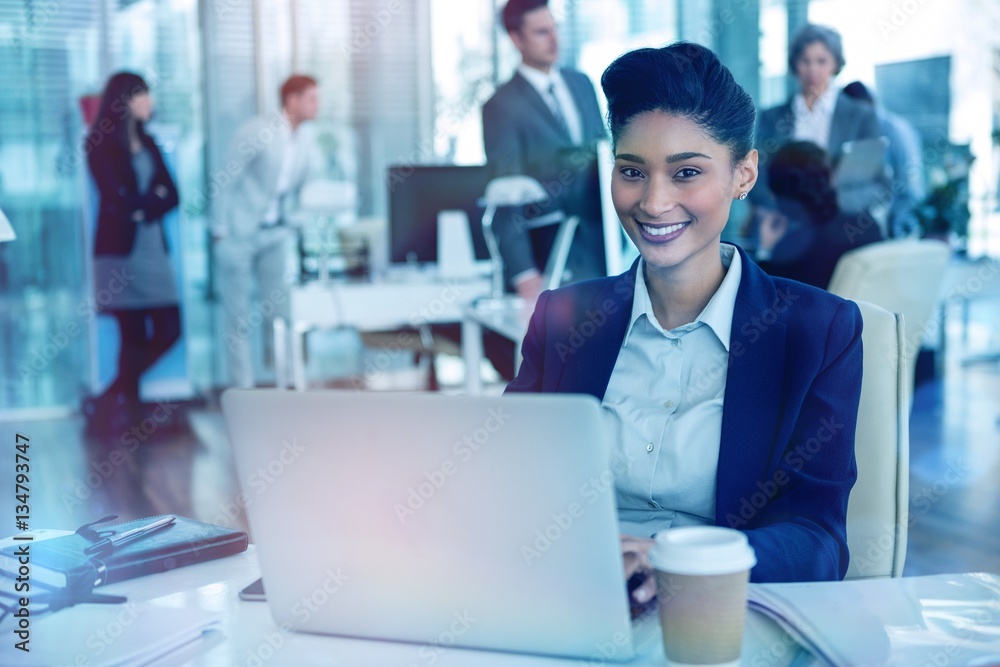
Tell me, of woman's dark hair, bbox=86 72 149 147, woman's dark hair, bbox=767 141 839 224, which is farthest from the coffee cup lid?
woman's dark hair, bbox=86 72 149 147

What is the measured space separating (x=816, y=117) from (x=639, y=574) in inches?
160

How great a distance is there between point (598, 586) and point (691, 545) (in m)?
0.08

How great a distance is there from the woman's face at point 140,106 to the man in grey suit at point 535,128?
2.22 meters

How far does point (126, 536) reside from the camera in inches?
47.1

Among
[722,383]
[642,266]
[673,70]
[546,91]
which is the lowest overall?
[722,383]

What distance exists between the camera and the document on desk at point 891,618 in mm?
862

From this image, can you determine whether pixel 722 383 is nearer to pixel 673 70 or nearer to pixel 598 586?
pixel 673 70

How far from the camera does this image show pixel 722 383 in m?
1.34

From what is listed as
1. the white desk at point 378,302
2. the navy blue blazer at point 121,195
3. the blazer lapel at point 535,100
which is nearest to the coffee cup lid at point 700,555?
the blazer lapel at point 535,100

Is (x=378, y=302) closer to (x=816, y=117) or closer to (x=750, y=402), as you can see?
(x=816, y=117)

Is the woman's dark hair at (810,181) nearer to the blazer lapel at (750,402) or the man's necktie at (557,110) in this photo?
the man's necktie at (557,110)

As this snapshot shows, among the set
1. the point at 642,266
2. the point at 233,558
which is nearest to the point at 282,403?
the point at 233,558

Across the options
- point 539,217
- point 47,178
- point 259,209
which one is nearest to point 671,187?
point 539,217

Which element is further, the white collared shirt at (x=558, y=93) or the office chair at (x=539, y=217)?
the white collared shirt at (x=558, y=93)
